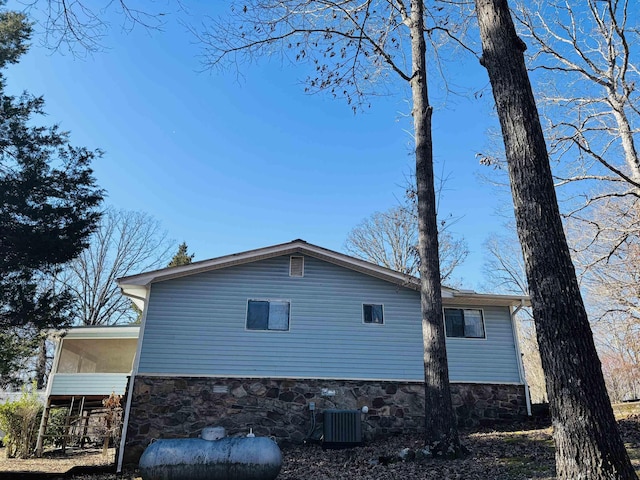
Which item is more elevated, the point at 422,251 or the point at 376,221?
the point at 376,221

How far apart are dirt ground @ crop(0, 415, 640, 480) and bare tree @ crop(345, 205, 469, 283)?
443 inches

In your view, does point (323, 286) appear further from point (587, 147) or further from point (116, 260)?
point (116, 260)

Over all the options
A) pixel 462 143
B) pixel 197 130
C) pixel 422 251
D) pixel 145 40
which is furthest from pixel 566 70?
pixel 145 40

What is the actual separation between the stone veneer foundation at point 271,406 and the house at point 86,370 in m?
4.15

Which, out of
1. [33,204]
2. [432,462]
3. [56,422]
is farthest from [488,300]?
[56,422]

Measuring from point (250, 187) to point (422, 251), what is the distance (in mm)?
9396

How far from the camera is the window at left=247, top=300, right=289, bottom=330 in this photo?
979 centimetres

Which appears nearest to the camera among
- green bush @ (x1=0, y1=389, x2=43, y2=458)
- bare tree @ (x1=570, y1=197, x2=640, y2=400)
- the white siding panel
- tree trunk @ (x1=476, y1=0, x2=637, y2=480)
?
tree trunk @ (x1=476, y1=0, x2=637, y2=480)

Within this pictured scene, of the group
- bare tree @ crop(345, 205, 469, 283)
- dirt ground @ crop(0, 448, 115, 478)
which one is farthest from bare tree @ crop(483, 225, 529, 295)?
dirt ground @ crop(0, 448, 115, 478)

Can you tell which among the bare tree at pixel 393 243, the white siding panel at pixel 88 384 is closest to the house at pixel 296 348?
the white siding panel at pixel 88 384

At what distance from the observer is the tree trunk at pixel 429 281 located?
20.0 feet

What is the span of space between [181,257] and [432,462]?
62.6 feet

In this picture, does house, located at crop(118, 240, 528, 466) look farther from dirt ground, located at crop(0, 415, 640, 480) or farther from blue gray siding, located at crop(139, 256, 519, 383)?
dirt ground, located at crop(0, 415, 640, 480)

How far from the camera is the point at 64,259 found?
8.55m
